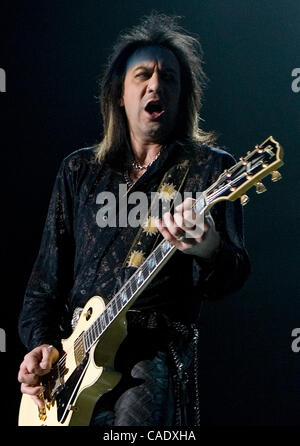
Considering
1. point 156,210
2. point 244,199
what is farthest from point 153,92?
point 244,199

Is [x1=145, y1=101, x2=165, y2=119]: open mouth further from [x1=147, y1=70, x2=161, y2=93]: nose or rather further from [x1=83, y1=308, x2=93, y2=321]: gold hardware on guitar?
[x1=83, y1=308, x2=93, y2=321]: gold hardware on guitar

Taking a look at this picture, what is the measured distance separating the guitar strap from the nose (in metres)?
0.26

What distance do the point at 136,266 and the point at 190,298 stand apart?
19 cm

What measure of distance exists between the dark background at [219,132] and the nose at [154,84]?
865 millimetres

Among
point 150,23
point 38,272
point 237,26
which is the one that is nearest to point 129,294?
point 38,272

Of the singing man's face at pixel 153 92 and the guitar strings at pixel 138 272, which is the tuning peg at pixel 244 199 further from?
the singing man's face at pixel 153 92

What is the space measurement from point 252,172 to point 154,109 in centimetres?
69

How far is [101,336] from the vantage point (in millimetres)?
1839

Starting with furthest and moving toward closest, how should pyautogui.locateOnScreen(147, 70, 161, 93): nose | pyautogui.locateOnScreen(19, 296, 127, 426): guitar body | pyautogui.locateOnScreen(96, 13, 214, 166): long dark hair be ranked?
pyautogui.locateOnScreen(96, 13, 214, 166): long dark hair
pyautogui.locateOnScreen(147, 70, 161, 93): nose
pyautogui.locateOnScreen(19, 296, 127, 426): guitar body

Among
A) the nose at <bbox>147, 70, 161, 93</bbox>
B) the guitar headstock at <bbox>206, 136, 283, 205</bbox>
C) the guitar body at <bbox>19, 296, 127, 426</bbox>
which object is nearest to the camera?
the guitar headstock at <bbox>206, 136, 283, 205</bbox>

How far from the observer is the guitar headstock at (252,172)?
1548 mm

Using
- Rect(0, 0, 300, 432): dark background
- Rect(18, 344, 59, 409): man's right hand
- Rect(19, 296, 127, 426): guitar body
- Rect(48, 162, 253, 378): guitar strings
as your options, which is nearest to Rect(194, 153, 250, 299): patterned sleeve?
Rect(48, 162, 253, 378): guitar strings

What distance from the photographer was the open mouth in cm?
216

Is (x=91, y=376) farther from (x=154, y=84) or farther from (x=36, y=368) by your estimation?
(x=154, y=84)
